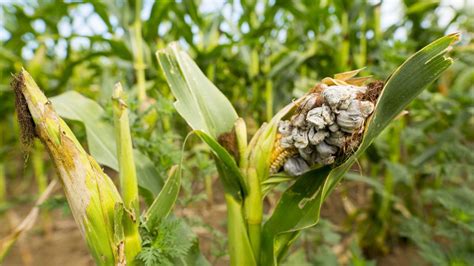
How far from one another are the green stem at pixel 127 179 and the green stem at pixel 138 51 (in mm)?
783

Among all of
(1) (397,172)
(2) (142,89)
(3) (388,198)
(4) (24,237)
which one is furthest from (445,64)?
(4) (24,237)

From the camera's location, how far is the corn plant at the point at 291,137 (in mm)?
537

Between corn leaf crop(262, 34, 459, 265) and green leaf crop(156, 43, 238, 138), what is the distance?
17 centimetres

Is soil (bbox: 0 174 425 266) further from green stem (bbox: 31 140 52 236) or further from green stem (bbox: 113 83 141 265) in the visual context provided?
green stem (bbox: 113 83 141 265)

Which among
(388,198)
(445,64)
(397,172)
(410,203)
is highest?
(445,64)

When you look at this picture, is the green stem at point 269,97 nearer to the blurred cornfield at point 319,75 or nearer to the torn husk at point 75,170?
the blurred cornfield at point 319,75

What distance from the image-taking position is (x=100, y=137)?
2.73 ft

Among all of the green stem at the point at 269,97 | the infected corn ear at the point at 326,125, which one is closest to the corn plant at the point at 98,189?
the infected corn ear at the point at 326,125

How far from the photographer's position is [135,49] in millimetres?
1400

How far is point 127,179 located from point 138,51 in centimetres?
90

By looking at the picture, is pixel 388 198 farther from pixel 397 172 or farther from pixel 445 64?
pixel 445 64

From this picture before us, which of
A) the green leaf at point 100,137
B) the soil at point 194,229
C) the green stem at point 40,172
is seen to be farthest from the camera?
the green stem at point 40,172

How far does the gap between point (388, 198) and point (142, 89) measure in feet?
3.54

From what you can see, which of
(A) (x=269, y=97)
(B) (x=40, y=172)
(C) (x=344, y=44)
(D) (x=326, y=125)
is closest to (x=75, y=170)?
(D) (x=326, y=125)
